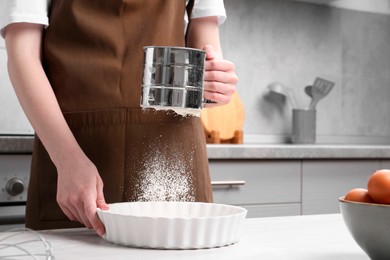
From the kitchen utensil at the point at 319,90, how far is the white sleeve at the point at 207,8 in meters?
1.54

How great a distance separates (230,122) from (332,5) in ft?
2.88

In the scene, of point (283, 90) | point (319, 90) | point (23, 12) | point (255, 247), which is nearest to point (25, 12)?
point (23, 12)

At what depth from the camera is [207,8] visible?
1.30 m

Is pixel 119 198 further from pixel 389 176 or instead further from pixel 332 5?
pixel 332 5

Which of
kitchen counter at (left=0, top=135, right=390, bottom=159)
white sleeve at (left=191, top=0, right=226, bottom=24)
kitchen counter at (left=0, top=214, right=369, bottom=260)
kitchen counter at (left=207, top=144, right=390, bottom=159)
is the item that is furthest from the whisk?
kitchen counter at (left=207, top=144, right=390, bottom=159)

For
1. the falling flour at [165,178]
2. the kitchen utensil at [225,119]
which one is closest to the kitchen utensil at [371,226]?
the falling flour at [165,178]

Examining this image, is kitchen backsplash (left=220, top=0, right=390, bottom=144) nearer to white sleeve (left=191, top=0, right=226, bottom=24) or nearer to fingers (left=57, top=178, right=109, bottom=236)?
white sleeve (left=191, top=0, right=226, bottom=24)

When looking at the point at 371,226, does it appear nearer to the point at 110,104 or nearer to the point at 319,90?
the point at 110,104

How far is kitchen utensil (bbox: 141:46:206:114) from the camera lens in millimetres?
797

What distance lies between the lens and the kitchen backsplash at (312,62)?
2.76 metres

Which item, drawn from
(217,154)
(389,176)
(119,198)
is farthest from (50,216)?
(217,154)

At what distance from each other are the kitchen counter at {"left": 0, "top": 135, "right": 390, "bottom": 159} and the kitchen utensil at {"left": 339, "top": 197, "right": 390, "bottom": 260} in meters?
1.16

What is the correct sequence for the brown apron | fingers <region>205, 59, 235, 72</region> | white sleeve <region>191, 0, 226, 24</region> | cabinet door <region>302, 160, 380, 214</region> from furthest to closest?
1. cabinet door <region>302, 160, 380, 214</region>
2. white sleeve <region>191, 0, 226, 24</region>
3. the brown apron
4. fingers <region>205, 59, 235, 72</region>

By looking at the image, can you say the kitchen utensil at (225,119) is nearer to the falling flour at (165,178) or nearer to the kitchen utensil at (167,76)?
the falling flour at (165,178)
